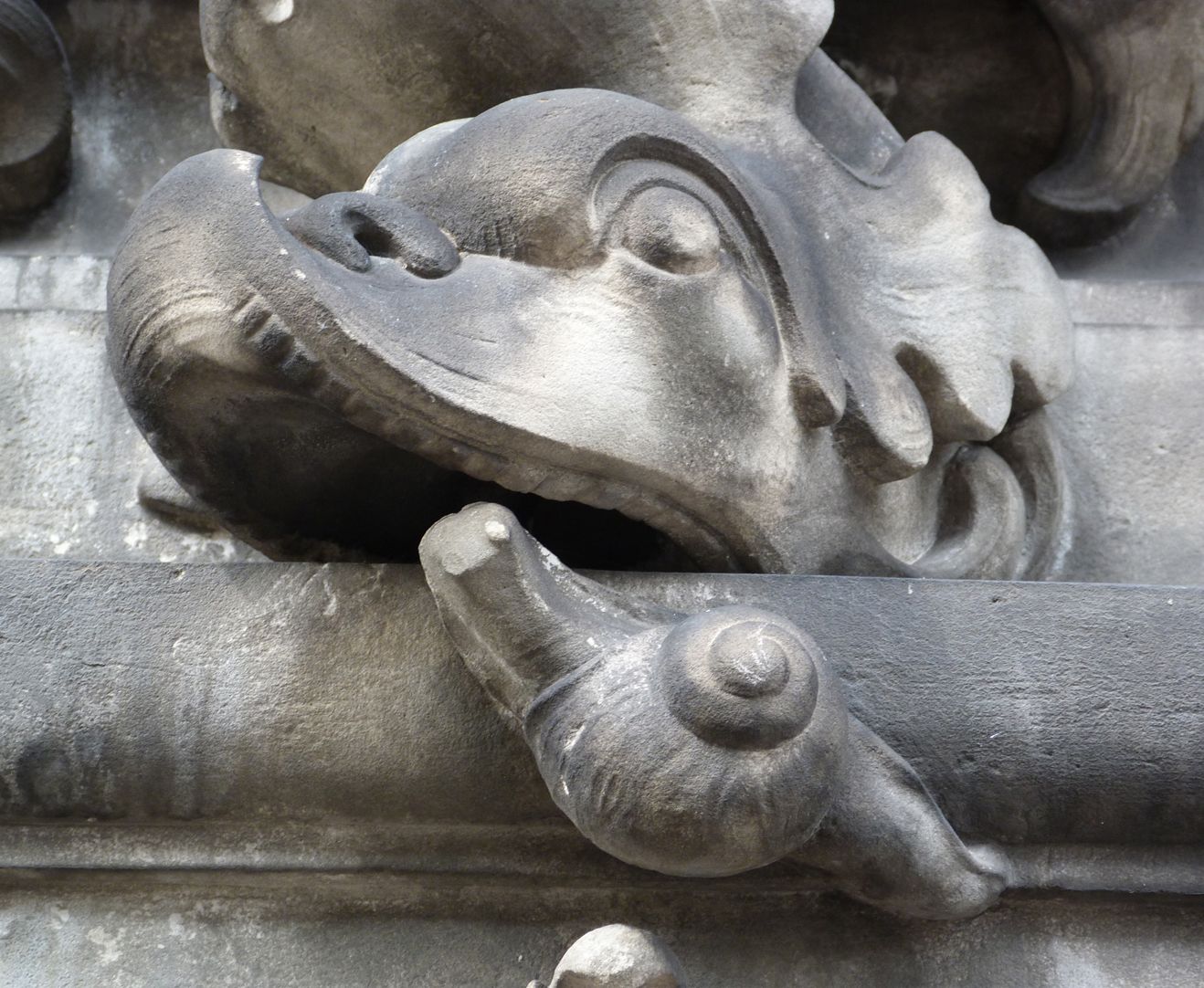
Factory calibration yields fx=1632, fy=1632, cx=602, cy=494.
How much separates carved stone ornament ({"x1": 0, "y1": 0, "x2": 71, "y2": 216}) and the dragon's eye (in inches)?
34.0

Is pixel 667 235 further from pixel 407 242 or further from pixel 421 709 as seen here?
pixel 421 709

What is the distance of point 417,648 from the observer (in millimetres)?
1188

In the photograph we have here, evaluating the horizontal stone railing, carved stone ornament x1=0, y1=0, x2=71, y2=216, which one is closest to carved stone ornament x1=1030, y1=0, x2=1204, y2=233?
the horizontal stone railing

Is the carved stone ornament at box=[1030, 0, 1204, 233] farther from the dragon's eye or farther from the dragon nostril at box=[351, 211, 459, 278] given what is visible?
the dragon nostril at box=[351, 211, 459, 278]

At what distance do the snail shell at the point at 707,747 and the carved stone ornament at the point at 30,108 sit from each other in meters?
1.06

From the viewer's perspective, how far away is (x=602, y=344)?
1165 mm

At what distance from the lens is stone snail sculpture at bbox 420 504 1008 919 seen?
1.00 metres

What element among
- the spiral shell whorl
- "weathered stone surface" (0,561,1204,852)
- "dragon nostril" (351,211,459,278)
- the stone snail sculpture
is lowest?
"weathered stone surface" (0,561,1204,852)

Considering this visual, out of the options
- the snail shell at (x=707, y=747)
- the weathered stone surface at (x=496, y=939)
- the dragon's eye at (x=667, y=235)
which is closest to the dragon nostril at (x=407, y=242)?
the dragon's eye at (x=667, y=235)

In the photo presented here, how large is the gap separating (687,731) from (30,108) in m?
1.19

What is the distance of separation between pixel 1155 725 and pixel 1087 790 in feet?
0.23

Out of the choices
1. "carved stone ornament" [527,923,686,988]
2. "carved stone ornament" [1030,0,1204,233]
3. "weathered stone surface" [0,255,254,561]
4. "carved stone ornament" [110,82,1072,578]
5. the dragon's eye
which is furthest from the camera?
"carved stone ornament" [1030,0,1204,233]

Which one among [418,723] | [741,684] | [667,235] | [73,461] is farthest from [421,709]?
[73,461]

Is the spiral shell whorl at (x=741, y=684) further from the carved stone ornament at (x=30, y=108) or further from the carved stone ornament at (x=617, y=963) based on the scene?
the carved stone ornament at (x=30, y=108)
